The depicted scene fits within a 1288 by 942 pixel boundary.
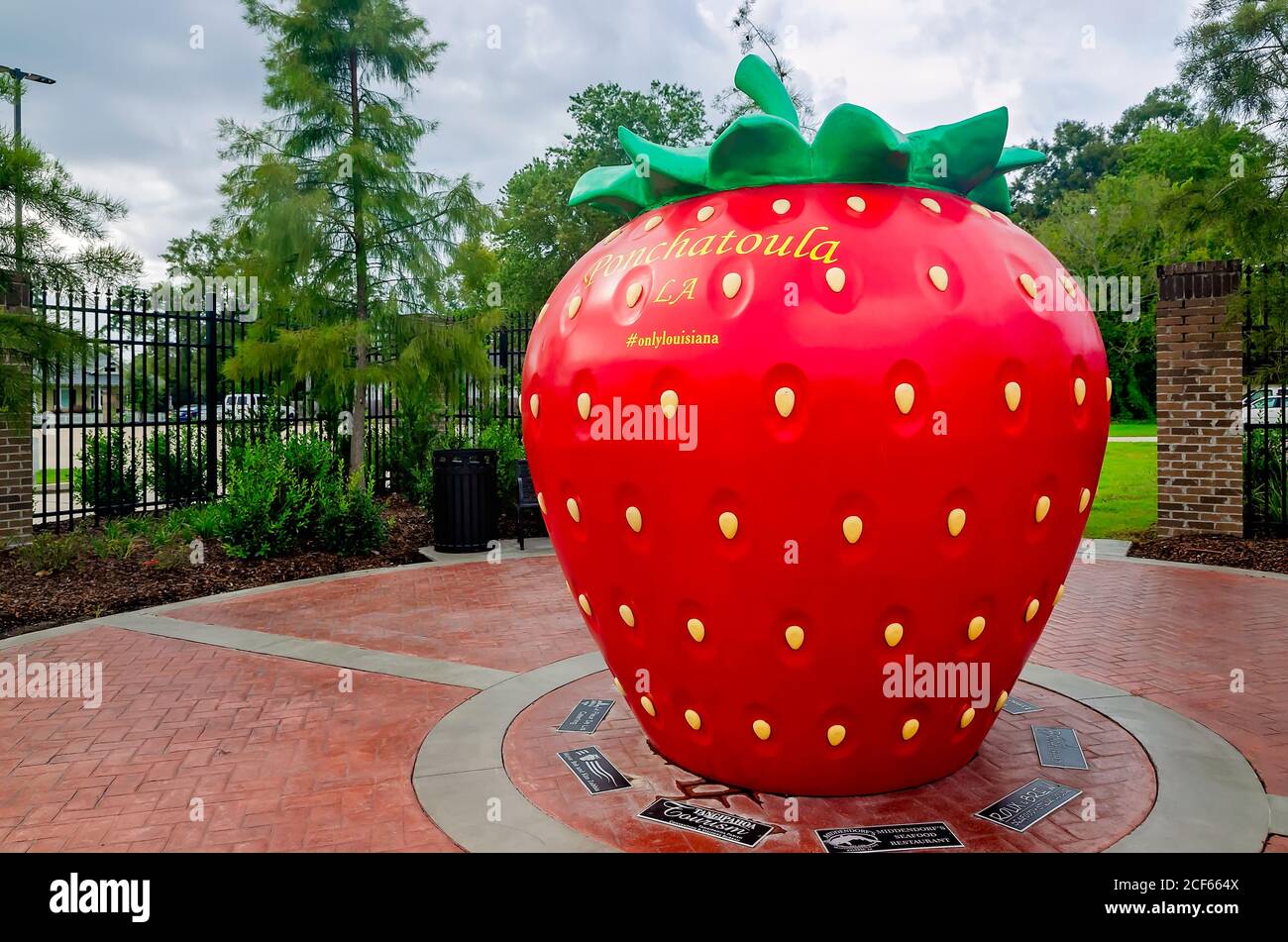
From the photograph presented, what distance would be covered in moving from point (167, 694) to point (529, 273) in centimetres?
3088

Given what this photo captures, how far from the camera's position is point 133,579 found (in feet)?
28.2

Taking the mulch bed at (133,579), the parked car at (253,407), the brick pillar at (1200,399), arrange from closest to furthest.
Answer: the mulch bed at (133,579) → the brick pillar at (1200,399) → the parked car at (253,407)

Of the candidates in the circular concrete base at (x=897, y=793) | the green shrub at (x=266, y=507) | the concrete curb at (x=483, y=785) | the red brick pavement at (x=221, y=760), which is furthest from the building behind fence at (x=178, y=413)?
the circular concrete base at (x=897, y=793)

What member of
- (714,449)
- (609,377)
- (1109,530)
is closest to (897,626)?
(714,449)

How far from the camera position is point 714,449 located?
3201mm

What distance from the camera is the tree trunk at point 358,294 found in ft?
37.8

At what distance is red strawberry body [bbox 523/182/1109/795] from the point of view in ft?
10.3

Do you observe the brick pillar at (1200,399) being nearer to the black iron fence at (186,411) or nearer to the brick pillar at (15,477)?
the black iron fence at (186,411)

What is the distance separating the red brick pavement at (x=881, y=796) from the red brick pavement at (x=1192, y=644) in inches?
26.3

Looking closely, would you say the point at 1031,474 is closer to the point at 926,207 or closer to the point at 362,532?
the point at 926,207

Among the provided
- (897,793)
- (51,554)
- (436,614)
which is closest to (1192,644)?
(897,793)

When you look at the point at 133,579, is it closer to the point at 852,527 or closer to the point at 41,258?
the point at 41,258

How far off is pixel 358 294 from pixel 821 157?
961cm

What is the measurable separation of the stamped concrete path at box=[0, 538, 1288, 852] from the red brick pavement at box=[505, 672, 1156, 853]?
0.04 feet
